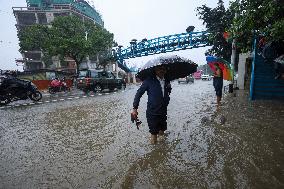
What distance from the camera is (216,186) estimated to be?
10.4ft

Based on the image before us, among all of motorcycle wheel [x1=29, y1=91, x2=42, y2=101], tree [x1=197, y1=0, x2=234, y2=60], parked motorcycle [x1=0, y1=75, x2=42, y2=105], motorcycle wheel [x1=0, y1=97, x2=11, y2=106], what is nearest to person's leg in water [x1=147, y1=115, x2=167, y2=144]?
parked motorcycle [x1=0, y1=75, x2=42, y2=105]

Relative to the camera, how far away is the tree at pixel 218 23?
703 inches

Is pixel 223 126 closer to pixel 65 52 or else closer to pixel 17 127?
pixel 17 127

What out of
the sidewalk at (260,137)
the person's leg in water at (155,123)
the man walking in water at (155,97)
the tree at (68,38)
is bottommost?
the sidewalk at (260,137)

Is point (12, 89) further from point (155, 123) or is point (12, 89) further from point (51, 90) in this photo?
point (155, 123)

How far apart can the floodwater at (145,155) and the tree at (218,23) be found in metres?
11.9

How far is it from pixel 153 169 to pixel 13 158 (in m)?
2.72

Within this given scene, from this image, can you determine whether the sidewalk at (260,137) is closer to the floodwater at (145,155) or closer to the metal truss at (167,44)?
the floodwater at (145,155)

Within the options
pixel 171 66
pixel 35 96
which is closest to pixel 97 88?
pixel 35 96

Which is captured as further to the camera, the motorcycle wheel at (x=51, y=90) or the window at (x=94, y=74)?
the motorcycle wheel at (x=51, y=90)

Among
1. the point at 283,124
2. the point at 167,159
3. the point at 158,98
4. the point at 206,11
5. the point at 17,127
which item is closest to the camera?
the point at 167,159

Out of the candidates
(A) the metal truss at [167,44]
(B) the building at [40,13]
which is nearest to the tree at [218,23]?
(A) the metal truss at [167,44]

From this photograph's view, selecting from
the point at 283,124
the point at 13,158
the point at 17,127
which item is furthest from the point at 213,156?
the point at 17,127

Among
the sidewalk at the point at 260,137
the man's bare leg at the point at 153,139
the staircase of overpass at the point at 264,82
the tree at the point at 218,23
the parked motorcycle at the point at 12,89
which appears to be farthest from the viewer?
the tree at the point at 218,23
